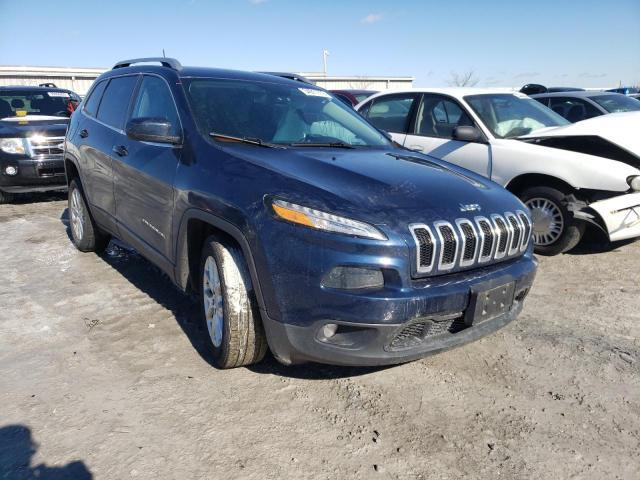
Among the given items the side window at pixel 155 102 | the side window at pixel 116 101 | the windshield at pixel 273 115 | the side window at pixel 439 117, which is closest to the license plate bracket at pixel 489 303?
the windshield at pixel 273 115

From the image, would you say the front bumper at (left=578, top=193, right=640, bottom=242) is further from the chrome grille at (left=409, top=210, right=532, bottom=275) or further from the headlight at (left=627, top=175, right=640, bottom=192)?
the chrome grille at (left=409, top=210, right=532, bottom=275)

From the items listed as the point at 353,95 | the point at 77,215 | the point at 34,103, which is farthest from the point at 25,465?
the point at 353,95

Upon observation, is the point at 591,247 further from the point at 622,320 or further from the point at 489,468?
the point at 489,468

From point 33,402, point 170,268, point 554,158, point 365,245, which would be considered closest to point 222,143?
point 170,268

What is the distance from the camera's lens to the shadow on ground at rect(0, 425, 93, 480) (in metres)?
2.12

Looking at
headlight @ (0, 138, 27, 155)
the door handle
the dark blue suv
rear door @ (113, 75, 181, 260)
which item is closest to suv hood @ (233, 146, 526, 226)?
the dark blue suv

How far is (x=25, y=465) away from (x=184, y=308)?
172 centimetres

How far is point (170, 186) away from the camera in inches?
122

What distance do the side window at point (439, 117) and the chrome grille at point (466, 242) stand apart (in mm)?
3116

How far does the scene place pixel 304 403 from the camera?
2664 millimetres

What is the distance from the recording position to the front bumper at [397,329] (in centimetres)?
229

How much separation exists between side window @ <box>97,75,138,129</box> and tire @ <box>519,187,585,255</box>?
3701mm

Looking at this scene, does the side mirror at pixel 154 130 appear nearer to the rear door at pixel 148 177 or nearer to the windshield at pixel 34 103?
the rear door at pixel 148 177

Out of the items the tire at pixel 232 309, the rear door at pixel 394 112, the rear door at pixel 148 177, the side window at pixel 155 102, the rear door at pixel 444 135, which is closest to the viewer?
the tire at pixel 232 309
